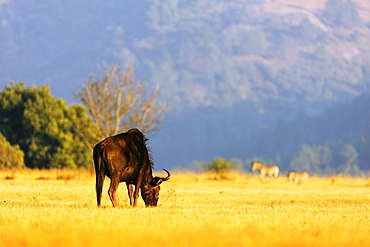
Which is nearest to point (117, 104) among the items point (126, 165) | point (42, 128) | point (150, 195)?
point (42, 128)

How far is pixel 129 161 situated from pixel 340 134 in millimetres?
171168

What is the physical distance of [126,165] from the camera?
18781 millimetres

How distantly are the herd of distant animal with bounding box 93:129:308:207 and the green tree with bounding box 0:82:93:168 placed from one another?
4032cm

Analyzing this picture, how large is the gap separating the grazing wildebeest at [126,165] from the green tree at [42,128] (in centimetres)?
4032

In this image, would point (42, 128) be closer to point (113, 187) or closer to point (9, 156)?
point (9, 156)

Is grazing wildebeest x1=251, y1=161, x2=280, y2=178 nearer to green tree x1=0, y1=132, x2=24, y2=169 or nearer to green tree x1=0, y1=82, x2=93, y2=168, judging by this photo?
green tree x1=0, y1=82, x2=93, y2=168

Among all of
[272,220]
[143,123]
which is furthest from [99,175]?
[143,123]

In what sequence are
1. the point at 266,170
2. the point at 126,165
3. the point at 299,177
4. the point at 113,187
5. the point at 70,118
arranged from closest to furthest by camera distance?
the point at 113,187 < the point at 126,165 < the point at 299,177 < the point at 266,170 < the point at 70,118

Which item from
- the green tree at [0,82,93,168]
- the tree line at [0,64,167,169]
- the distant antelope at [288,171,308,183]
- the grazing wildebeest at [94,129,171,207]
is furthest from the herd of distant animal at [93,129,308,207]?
the green tree at [0,82,93,168]

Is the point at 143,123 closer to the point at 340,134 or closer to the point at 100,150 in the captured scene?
the point at 100,150

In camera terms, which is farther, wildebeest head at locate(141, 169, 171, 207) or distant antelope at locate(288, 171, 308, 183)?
distant antelope at locate(288, 171, 308, 183)

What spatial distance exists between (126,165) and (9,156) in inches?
1498

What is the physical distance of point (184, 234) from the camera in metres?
11.2

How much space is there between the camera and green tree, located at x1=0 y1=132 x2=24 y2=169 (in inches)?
2142
